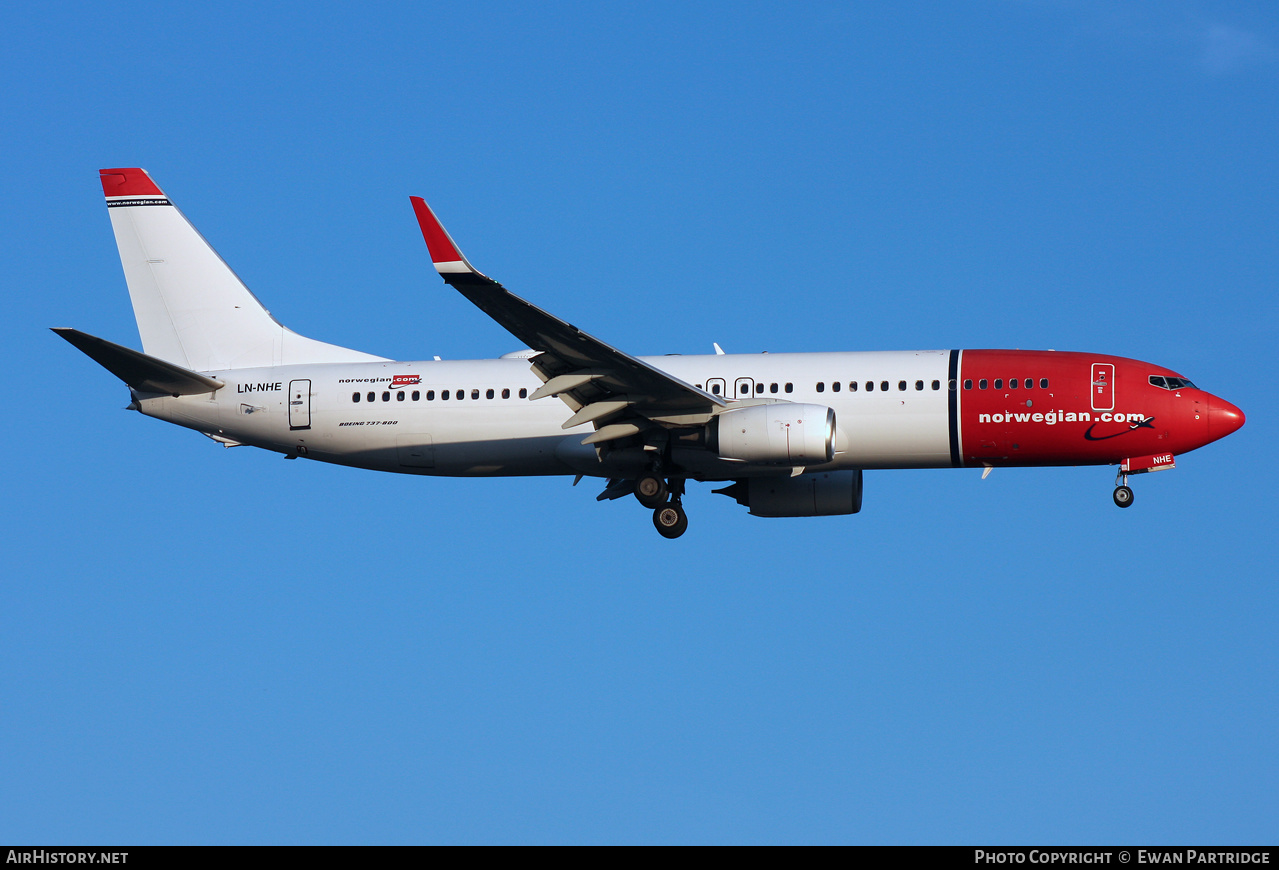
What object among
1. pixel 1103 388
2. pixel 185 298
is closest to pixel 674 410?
pixel 1103 388

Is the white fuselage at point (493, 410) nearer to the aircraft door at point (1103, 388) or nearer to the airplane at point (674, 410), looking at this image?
the airplane at point (674, 410)

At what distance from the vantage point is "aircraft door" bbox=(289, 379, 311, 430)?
1516 inches

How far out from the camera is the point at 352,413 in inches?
1501

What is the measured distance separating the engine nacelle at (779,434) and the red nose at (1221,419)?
30.0 ft

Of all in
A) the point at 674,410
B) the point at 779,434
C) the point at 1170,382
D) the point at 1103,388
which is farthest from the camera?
the point at 1170,382

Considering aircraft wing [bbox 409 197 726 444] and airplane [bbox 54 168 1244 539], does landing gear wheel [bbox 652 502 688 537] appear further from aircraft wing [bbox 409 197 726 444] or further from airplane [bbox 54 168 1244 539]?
aircraft wing [bbox 409 197 726 444]

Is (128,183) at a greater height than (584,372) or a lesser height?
greater

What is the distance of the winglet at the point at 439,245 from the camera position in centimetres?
2927

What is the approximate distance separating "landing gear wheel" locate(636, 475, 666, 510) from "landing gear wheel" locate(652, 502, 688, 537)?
0.46 meters

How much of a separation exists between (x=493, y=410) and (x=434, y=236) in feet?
28.3

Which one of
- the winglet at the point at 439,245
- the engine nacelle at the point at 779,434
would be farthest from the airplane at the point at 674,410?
the winglet at the point at 439,245

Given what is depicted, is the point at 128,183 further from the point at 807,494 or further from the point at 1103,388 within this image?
the point at 1103,388

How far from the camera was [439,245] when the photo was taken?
2939cm

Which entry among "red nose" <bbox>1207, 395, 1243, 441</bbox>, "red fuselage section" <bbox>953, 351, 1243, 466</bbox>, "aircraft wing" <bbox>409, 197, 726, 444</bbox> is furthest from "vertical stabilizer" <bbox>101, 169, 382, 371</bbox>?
"red nose" <bbox>1207, 395, 1243, 441</bbox>
